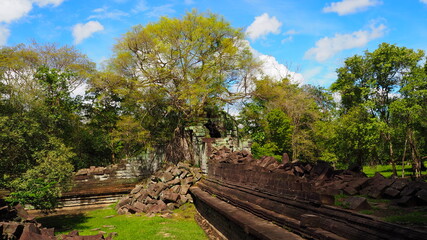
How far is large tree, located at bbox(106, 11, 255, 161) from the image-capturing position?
59.4 feet

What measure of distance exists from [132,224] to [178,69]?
11.0m

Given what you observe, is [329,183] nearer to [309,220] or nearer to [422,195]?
[309,220]

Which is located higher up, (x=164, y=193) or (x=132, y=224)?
(x=164, y=193)

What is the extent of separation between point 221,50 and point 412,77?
1230 centimetres

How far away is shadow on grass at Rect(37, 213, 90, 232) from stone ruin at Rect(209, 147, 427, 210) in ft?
19.9

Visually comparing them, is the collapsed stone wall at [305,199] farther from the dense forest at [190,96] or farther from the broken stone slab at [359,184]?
the dense forest at [190,96]

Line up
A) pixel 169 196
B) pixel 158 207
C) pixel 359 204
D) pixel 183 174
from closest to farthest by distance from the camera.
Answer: pixel 359 204 < pixel 158 207 < pixel 169 196 < pixel 183 174

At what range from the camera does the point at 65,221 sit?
11469 mm

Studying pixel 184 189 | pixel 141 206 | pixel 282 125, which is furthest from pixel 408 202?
pixel 282 125

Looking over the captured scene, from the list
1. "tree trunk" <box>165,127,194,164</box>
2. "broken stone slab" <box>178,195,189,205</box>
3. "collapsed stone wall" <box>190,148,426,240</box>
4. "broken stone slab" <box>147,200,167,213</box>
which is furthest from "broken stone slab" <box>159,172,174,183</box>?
"collapsed stone wall" <box>190,148,426,240</box>

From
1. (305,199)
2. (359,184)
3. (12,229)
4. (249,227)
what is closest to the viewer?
(305,199)

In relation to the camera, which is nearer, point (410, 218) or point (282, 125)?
point (410, 218)

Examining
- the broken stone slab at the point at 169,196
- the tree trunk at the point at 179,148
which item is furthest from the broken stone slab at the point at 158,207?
the tree trunk at the point at 179,148

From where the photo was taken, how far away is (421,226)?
8.91ft
